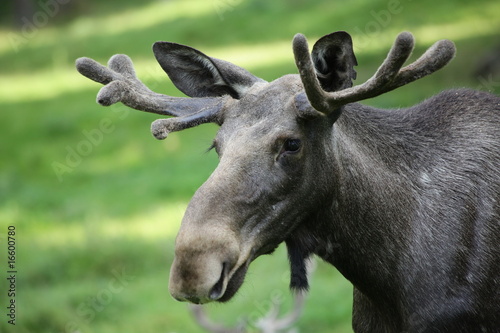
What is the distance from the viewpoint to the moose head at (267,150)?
3.86 metres

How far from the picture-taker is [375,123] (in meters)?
4.79

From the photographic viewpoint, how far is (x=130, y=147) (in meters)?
16.7

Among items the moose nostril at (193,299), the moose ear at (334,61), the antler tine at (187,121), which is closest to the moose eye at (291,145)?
the moose ear at (334,61)

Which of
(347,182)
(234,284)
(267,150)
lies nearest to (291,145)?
(267,150)

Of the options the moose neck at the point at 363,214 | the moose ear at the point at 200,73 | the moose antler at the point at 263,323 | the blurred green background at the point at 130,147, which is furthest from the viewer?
the blurred green background at the point at 130,147

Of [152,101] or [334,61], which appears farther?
[152,101]

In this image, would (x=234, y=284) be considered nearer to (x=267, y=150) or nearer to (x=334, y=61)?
(x=267, y=150)

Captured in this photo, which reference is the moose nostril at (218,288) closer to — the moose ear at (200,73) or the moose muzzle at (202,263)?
the moose muzzle at (202,263)

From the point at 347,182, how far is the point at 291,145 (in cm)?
45

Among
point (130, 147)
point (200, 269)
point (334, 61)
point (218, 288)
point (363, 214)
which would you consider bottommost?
point (130, 147)

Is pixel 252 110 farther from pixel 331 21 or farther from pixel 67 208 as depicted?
pixel 331 21

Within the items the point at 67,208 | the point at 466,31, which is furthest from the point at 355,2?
the point at 67,208

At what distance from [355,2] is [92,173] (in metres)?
8.85

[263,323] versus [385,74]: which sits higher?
[385,74]
